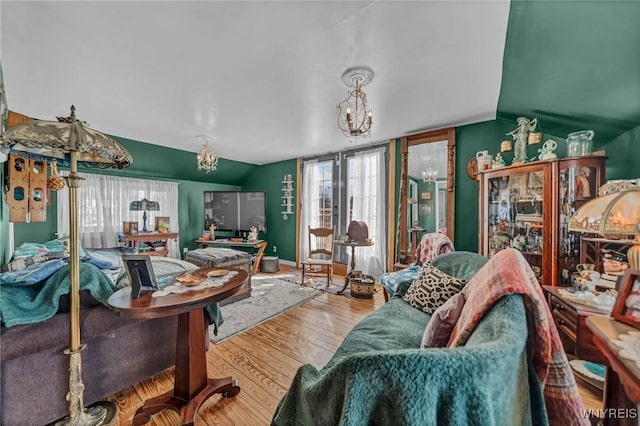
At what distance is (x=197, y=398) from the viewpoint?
1.51 meters

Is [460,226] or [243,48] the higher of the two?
[243,48]

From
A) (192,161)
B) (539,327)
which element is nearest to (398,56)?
(539,327)

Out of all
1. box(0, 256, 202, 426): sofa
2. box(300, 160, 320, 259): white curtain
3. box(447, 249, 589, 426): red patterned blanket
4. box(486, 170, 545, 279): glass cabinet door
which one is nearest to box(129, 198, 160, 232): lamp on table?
box(300, 160, 320, 259): white curtain

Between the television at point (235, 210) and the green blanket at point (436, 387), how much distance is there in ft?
15.5

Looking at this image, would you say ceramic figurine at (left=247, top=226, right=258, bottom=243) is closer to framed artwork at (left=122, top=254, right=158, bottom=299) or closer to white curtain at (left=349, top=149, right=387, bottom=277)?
white curtain at (left=349, top=149, right=387, bottom=277)

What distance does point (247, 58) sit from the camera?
1.86m

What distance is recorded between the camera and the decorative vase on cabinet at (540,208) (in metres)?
2.24

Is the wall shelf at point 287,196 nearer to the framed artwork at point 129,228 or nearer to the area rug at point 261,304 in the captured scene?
the area rug at point 261,304

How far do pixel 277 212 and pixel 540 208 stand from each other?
459 cm

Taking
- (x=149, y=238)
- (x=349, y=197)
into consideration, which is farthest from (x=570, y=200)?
(x=149, y=238)

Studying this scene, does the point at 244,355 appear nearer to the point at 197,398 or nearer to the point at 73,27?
the point at 197,398

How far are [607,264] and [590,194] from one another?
752 millimetres

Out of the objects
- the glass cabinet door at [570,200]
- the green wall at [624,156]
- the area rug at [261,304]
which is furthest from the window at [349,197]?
the green wall at [624,156]

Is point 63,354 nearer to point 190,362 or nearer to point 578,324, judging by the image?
point 190,362
